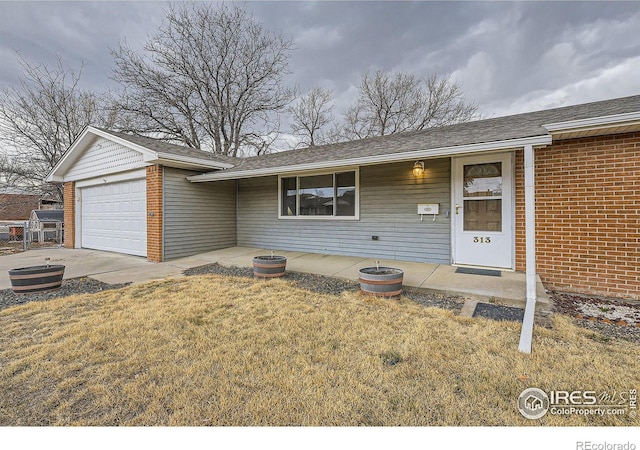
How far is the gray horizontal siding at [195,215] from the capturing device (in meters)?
7.17

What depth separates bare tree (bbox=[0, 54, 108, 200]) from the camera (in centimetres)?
1264

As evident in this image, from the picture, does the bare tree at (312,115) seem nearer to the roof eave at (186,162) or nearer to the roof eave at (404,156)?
the roof eave at (186,162)

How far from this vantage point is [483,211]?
535cm

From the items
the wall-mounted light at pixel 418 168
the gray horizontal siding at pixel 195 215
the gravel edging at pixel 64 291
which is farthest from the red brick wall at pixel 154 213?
the wall-mounted light at pixel 418 168

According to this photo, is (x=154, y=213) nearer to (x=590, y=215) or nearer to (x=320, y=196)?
(x=320, y=196)

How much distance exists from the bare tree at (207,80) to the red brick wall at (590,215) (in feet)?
49.1

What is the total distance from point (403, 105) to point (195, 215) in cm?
1356

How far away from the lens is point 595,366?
220 cm

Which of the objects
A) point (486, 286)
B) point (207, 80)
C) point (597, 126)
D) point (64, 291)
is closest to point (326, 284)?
point (486, 286)

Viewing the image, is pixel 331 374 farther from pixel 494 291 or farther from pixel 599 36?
pixel 599 36

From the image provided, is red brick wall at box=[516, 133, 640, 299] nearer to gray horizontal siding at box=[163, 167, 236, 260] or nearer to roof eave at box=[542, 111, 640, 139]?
roof eave at box=[542, 111, 640, 139]

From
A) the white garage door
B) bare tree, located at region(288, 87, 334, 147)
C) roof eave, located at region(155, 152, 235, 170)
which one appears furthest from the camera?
bare tree, located at region(288, 87, 334, 147)

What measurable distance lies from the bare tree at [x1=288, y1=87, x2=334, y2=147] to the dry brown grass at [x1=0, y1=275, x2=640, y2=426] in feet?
53.1

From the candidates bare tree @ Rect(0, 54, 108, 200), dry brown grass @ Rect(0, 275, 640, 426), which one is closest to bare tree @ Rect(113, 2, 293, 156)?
bare tree @ Rect(0, 54, 108, 200)
